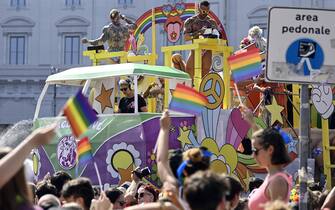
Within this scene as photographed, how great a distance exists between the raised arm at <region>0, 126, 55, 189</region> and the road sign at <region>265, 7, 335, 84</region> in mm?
2829

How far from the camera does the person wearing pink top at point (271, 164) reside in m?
6.41

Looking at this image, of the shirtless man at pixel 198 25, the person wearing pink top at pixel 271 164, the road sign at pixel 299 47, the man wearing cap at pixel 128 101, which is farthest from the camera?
the shirtless man at pixel 198 25

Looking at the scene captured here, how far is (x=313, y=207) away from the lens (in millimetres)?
8250

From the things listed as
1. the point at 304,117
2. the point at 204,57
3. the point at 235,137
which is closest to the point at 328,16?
the point at 304,117

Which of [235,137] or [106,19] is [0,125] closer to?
[106,19]

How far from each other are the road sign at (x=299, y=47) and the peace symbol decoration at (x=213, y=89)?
17.6 ft

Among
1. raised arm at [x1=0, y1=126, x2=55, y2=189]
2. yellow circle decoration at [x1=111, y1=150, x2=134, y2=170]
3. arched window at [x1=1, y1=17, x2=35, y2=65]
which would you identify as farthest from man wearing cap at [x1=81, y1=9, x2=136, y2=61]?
arched window at [x1=1, y1=17, x2=35, y2=65]

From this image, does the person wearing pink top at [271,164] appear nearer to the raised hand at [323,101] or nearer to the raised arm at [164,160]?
the raised arm at [164,160]

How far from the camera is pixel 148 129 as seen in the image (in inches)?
489

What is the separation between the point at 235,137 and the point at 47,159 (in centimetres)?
282

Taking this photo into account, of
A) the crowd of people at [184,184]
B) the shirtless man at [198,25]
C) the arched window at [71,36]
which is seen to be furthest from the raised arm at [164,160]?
the arched window at [71,36]

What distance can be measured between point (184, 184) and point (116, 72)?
784 centimetres

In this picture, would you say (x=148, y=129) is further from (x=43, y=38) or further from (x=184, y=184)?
(x=43, y=38)

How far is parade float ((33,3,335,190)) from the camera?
12.4 metres
